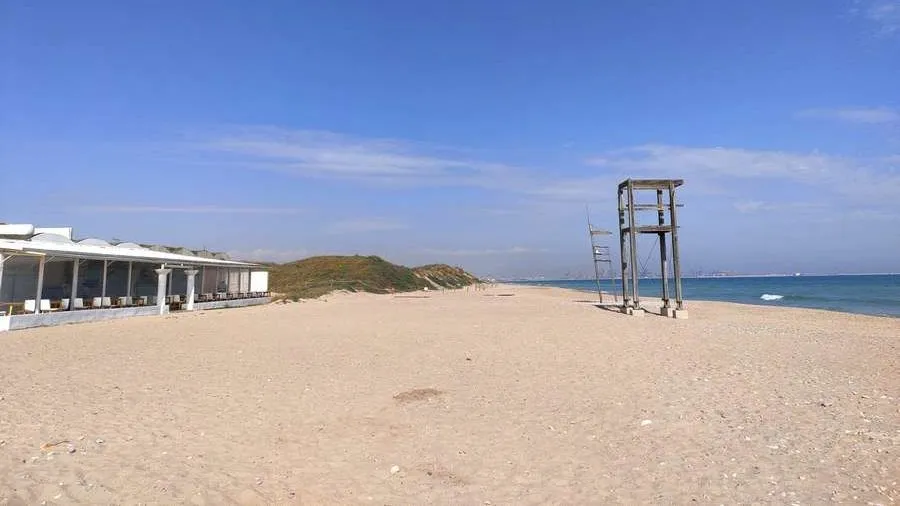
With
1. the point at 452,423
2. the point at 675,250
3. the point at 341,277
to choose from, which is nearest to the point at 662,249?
the point at 675,250

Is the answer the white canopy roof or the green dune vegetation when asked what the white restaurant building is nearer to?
the white canopy roof

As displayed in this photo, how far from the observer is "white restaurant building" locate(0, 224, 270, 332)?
55.1 ft

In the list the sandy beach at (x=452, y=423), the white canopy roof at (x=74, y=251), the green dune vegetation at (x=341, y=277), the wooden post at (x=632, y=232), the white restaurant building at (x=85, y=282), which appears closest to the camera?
the sandy beach at (x=452, y=423)

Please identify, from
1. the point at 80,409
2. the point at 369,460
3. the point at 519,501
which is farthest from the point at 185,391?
the point at 519,501

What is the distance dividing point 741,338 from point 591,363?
5.85 meters

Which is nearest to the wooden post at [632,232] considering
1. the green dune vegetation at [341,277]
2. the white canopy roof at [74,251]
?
the white canopy roof at [74,251]

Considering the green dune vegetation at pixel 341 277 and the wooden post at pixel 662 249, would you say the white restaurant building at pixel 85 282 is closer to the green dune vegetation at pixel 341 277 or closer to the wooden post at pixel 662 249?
the green dune vegetation at pixel 341 277

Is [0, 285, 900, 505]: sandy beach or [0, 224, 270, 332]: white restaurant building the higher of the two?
[0, 224, 270, 332]: white restaurant building

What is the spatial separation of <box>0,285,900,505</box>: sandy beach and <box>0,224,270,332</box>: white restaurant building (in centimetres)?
518

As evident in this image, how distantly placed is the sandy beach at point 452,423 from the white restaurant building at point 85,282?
5.18 meters

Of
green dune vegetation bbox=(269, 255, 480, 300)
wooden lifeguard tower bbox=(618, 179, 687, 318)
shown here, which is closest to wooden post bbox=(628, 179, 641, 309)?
wooden lifeguard tower bbox=(618, 179, 687, 318)

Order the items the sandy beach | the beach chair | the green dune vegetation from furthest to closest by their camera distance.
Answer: the green dune vegetation, the beach chair, the sandy beach

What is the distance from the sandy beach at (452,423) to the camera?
4492mm

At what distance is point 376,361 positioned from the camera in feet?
35.2
